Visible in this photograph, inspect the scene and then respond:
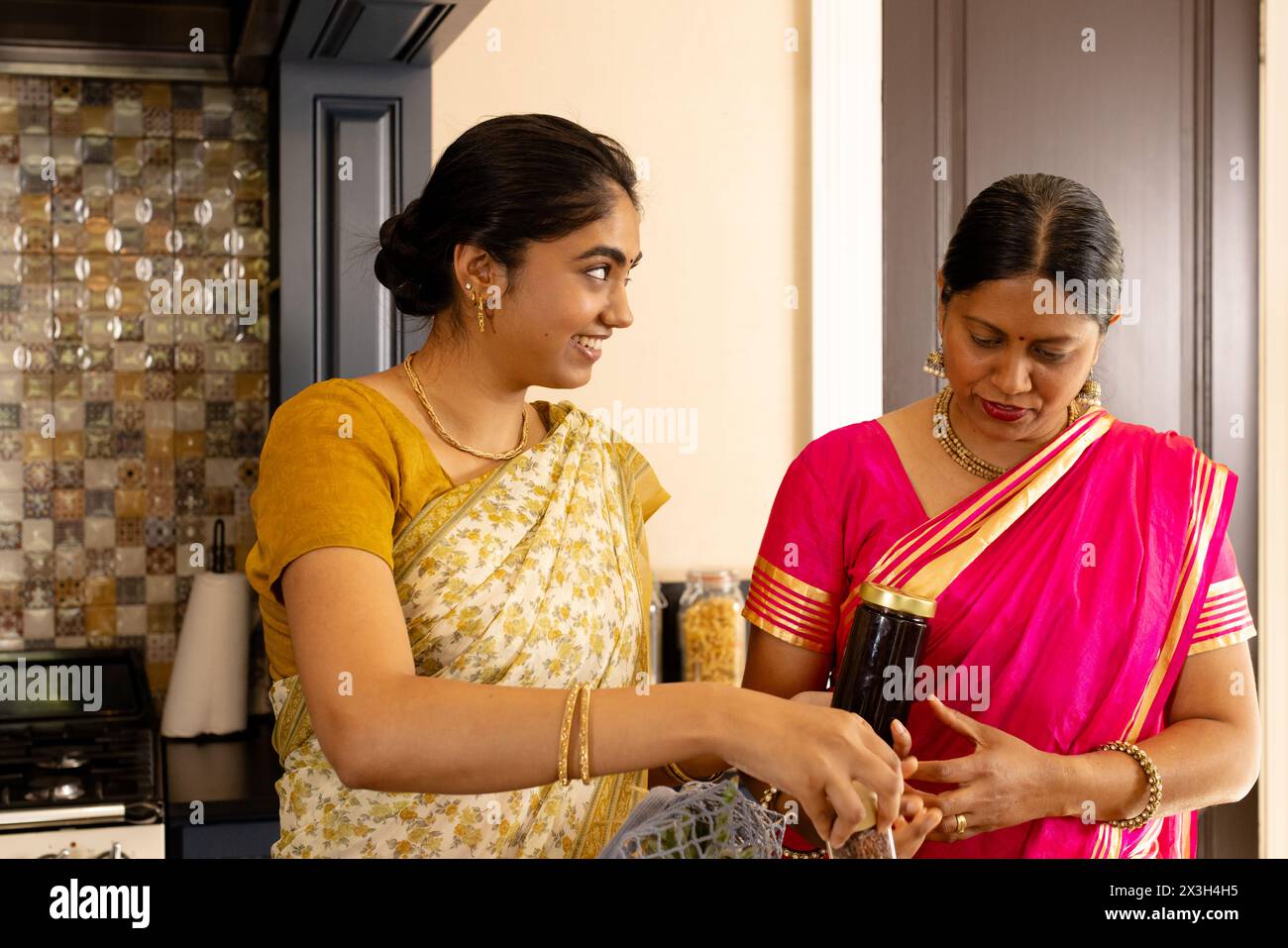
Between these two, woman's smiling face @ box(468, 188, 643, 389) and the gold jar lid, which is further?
woman's smiling face @ box(468, 188, 643, 389)

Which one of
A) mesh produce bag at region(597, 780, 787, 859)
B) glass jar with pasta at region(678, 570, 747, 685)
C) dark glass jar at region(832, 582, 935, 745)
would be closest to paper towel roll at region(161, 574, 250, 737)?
glass jar with pasta at region(678, 570, 747, 685)

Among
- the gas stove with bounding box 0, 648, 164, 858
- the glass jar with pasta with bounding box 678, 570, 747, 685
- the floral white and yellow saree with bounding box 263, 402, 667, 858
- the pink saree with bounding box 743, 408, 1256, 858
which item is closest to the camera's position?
the floral white and yellow saree with bounding box 263, 402, 667, 858

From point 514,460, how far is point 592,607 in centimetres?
17

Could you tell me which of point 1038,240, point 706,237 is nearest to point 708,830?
point 1038,240

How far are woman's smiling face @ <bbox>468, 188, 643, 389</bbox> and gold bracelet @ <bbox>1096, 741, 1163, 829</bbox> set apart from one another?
2.09ft

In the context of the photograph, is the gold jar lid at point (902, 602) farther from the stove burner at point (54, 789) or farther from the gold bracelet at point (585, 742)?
the stove burner at point (54, 789)

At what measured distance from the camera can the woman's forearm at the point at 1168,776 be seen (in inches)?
47.8

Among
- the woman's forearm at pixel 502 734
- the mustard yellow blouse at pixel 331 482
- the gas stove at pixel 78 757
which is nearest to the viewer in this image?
the woman's forearm at pixel 502 734

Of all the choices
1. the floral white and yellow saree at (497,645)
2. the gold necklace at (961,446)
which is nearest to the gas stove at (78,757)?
the floral white and yellow saree at (497,645)

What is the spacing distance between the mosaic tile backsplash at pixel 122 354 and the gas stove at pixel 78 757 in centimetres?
7

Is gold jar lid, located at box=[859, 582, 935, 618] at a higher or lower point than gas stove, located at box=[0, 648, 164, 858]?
higher

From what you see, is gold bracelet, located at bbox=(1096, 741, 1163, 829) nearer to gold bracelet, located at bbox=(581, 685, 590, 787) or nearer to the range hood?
gold bracelet, located at bbox=(581, 685, 590, 787)

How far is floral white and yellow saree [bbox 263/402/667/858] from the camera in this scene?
46.4 inches

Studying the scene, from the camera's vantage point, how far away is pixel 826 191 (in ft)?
8.02
